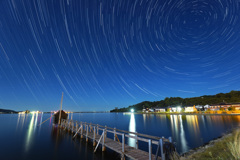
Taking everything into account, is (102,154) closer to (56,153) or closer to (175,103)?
(56,153)

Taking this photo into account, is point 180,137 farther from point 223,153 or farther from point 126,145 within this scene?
point 223,153

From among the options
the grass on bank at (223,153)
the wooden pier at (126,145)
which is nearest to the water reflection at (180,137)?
the wooden pier at (126,145)

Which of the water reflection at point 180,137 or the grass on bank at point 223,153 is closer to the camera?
the grass on bank at point 223,153

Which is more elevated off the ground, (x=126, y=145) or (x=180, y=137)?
(x=126, y=145)

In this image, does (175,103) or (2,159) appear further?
(175,103)

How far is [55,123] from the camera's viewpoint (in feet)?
126

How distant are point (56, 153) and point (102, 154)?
18.5 feet

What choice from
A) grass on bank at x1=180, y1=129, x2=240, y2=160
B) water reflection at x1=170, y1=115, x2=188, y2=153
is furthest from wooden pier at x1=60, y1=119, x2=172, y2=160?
water reflection at x1=170, y1=115, x2=188, y2=153

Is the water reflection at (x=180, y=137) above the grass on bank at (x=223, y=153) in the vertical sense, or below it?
below

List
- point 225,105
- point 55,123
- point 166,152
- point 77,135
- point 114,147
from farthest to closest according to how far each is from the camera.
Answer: point 225,105 < point 55,123 < point 77,135 < point 114,147 < point 166,152

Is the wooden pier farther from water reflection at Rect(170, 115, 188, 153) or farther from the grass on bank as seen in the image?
water reflection at Rect(170, 115, 188, 153)

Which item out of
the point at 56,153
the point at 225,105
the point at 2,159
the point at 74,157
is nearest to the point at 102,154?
the point at 74,157

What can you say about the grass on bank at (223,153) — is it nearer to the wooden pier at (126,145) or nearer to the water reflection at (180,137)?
the wooden pier at (126,145)

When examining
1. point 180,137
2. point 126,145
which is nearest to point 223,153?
point 126,145
